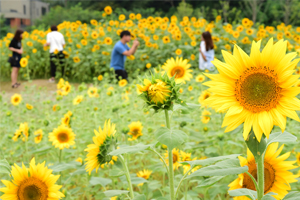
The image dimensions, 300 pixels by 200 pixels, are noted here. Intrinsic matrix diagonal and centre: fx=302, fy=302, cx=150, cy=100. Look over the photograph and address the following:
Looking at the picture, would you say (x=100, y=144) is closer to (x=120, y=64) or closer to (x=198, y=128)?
(x=198, y=128)

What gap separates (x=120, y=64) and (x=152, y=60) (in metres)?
1.12

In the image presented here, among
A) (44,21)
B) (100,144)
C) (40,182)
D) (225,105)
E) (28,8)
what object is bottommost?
(40,182)

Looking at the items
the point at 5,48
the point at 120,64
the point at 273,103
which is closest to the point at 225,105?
the point at 273,103

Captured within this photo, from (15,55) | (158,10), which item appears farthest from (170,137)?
(158,10)

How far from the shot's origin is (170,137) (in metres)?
0.95

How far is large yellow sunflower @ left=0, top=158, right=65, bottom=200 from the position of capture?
109 centimetres

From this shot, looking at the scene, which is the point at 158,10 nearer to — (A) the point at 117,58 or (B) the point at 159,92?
(A) the point at 117,58

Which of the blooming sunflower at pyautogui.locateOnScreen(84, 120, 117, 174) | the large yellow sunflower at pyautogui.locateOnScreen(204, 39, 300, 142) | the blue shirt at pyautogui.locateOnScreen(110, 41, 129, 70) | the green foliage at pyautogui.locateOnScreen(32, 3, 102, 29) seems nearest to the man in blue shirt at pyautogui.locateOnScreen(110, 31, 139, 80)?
the blue shirt at pyautogui.locateOnScreen(110, 41, 129, 70)

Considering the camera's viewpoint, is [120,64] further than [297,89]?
Yes

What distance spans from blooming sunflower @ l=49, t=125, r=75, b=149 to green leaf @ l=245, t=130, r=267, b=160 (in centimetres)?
125

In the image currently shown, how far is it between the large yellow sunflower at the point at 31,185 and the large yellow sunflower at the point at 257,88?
663mm

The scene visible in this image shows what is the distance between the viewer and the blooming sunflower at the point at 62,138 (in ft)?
5.98

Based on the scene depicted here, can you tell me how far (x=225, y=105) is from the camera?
880mm

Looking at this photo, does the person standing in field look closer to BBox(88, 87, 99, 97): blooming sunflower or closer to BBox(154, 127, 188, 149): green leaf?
BBox(88, 87, 99, 97): blooming sunflower
